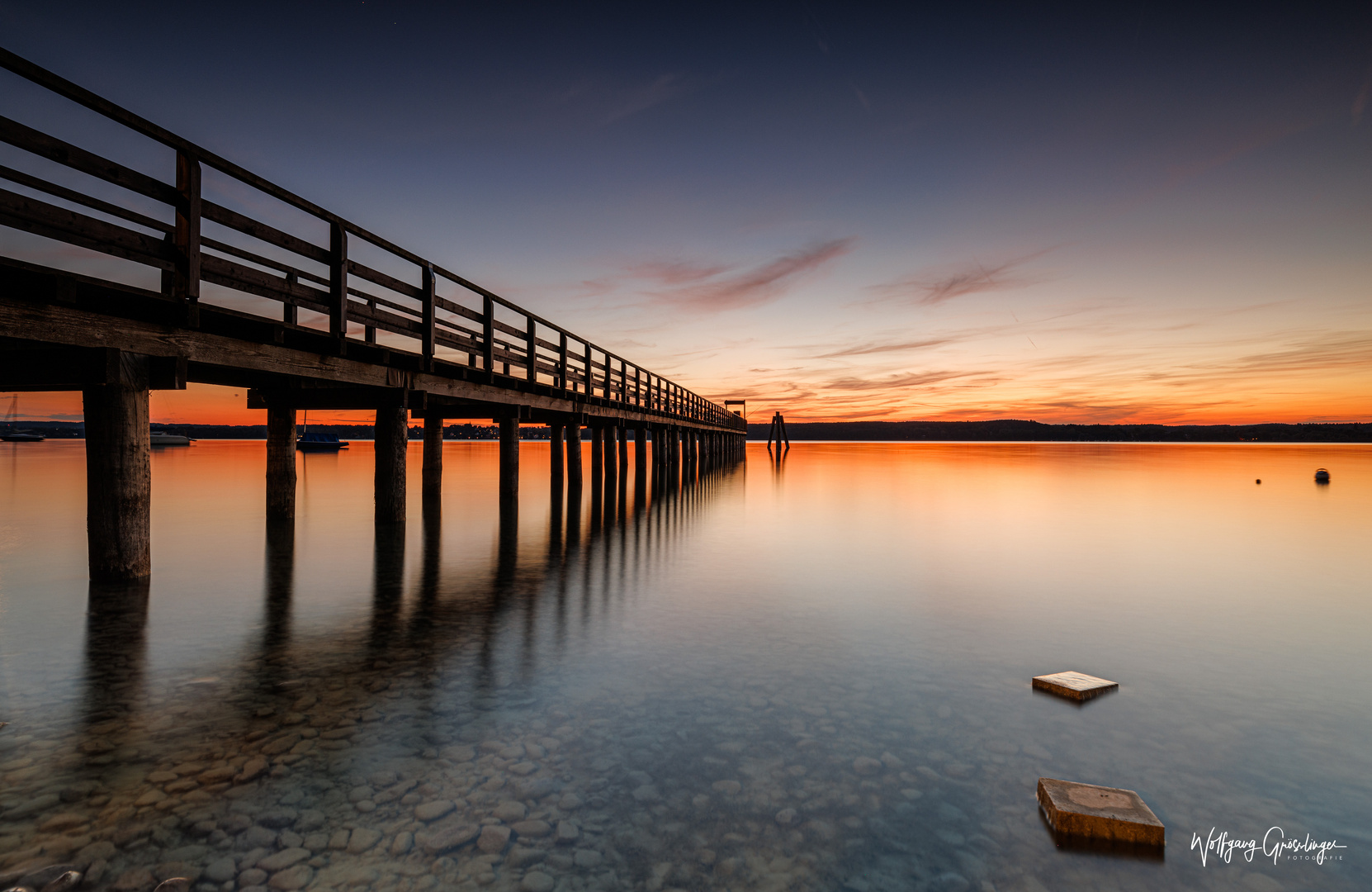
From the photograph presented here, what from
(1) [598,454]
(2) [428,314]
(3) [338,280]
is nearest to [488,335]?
(2) [428,314]


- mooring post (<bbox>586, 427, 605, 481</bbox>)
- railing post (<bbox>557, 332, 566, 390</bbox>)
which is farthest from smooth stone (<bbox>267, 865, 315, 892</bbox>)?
mooring post (<bbox>586, 427, 605, 481</bbox>)

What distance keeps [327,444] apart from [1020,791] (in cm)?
7223

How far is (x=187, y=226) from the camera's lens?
6.88 metres

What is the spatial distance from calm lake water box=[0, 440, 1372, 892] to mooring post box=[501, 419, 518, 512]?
286 inches

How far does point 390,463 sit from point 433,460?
260 inches

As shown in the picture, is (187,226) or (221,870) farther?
(187,226)

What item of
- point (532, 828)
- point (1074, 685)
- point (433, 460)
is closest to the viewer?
point (532, 828)

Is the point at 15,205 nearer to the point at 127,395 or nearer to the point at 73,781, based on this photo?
the point at 127,395

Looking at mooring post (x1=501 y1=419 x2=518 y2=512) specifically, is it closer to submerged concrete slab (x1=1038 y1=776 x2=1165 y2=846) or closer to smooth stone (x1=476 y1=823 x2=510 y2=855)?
smooth stone (x1=476 y1=823 x2=510 y2=855)

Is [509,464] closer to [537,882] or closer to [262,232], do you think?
[262,232]

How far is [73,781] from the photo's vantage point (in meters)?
3.39

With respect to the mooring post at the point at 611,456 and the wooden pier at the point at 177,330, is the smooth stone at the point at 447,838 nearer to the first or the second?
the wooden pier at the point at 177,330

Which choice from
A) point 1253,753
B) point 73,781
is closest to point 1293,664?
point 1253,753

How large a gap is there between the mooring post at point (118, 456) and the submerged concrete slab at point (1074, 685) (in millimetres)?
8811
